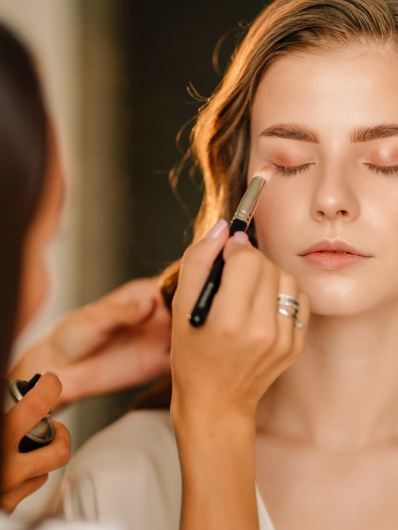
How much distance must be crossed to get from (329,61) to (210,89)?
60 cm

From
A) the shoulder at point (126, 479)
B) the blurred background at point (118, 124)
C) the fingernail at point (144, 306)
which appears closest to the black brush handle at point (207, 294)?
the shoulder at point (126, 479)

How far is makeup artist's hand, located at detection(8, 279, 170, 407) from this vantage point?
3.56 ft

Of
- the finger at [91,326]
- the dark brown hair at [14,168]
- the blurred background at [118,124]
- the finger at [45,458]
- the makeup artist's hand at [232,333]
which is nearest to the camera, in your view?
the dark brown hair at [14,168]

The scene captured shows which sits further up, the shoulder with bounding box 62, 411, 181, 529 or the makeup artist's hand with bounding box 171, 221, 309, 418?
the makeup artist's hand with bounding box 171, 221, 309, 418

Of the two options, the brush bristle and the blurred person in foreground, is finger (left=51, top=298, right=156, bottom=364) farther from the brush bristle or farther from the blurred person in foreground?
the brush bristle

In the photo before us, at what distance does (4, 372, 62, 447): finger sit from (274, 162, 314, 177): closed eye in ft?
1.59

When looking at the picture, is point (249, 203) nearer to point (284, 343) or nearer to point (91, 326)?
point (284, 343)

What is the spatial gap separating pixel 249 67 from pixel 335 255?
0.38m

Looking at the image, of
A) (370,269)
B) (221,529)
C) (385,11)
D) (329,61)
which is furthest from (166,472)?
(385,11)

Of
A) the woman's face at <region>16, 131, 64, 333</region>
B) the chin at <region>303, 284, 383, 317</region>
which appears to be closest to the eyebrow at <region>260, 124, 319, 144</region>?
the chin at <region>303, 284, 383, 317</region>

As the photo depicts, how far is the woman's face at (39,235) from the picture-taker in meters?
0.50

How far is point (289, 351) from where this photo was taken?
0.57 m

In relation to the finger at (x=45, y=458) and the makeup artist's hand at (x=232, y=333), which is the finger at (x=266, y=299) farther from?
the finger at (x=45, y=458)

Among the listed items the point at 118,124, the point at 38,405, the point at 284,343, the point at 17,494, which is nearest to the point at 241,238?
the point at 284,343
